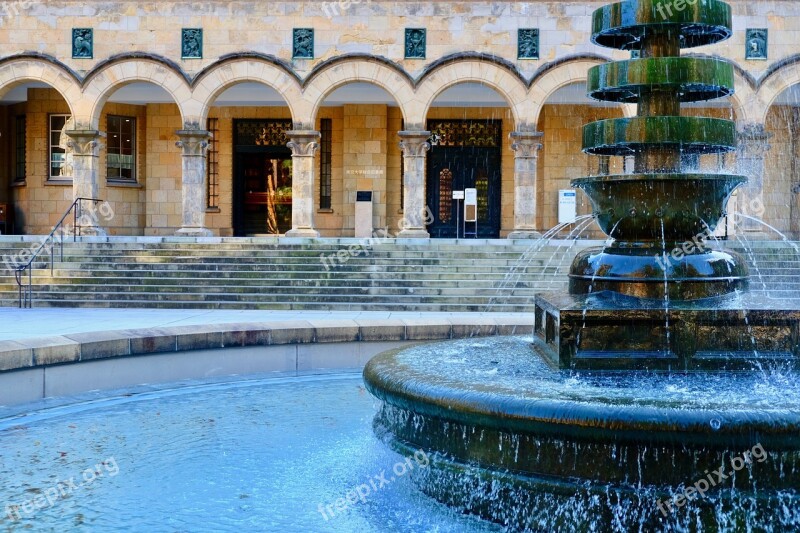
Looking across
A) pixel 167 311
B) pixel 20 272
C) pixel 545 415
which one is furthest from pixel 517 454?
pixel 20 272

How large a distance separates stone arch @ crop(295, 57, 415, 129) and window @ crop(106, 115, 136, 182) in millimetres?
7365

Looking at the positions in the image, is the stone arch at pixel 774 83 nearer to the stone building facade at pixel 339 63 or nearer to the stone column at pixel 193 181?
the stone building facade at pixel 339 63

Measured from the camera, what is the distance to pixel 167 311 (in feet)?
50.5

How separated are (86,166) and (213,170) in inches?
221

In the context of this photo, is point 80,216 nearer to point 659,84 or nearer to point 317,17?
point 317,17

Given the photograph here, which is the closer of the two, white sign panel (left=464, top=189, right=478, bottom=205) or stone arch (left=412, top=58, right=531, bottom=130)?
stone arch (left=412, top=58, right=531, bottom=130)

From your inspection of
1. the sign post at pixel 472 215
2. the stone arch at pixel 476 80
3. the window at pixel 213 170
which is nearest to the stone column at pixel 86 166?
the window at pixel 213 170

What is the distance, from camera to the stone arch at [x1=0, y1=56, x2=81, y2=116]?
23.1 m

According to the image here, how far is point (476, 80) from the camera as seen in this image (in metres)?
22.7

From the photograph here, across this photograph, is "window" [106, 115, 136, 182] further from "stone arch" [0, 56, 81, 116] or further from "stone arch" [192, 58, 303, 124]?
"stone arch" [192, 58, 303, 124]

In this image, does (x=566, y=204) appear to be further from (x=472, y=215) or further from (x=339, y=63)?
(x=339, y=63)

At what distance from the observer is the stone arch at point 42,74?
908 inches

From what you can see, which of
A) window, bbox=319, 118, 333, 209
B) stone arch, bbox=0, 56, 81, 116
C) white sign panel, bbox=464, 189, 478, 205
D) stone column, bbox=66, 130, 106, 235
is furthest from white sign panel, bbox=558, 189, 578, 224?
stone arch, bbox=0, 56, 81, 116

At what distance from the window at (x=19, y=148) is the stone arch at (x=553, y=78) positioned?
15401 mm
